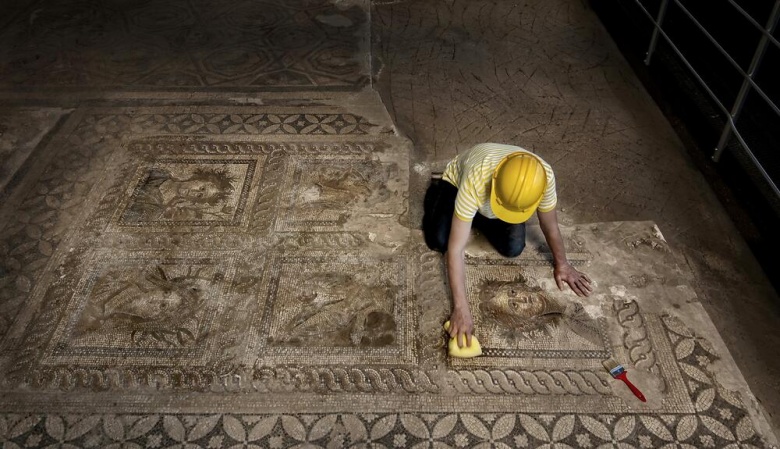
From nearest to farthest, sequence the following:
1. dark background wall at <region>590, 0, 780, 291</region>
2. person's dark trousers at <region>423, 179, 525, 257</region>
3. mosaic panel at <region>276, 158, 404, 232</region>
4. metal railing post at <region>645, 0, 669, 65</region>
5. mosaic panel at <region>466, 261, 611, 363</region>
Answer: mosaic panel at <region>466, 261, 611, 363</region>
person's dark trousers at <region>423, 179, 525, 257</region>
dark background wall at <region>590, 0, 780, 291</region>
mosaic panel at <region>276, 158, 404, 232</region>
metal railing post at <region>645, 0, 669, 65</region>

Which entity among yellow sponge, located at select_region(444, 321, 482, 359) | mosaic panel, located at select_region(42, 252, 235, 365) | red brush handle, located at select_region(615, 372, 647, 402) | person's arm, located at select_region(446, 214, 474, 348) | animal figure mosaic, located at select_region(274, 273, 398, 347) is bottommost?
mosaic panel, located at select_region(42, 252, 235, 365)

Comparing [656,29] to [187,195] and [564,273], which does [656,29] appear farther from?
[187,195]

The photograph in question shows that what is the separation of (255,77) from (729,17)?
3.30 m

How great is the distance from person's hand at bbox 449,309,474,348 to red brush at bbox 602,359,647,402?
21.4 inches

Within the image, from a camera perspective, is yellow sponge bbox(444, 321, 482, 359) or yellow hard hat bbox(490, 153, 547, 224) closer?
yellow hard hat bbox(490, 153, 547, 224)

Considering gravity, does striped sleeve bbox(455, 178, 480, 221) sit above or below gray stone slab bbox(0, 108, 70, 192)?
above

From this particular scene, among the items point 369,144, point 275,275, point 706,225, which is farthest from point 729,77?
point 275,275

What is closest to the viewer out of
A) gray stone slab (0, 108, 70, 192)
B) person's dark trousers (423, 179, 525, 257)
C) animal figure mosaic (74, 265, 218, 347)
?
animal figure mosaic (74, 265, 218, 347)

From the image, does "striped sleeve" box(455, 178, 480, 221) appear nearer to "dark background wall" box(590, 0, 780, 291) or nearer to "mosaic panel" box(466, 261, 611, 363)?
"mosaic panel" box(466, 261, 611, 363)

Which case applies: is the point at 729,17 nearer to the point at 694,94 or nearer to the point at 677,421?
the point at 694,94

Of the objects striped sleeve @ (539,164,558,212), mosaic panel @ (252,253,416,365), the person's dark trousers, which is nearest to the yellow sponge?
mosaic panel @ (252,253,416,365)

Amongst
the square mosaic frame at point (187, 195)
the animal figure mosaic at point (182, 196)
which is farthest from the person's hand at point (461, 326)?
the animal figure mosaic at point (182, 196)

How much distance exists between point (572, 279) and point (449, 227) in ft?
1.87

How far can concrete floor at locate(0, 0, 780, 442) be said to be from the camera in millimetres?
2475
